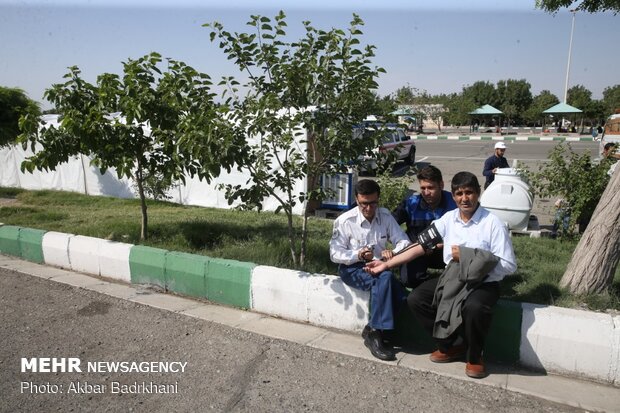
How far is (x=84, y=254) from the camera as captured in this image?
587cm

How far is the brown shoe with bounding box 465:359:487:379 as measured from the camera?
10.5ft

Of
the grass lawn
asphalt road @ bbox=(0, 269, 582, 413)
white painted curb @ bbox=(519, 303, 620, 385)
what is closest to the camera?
asphalt road @ bbox=(0, 269, 582, 413)

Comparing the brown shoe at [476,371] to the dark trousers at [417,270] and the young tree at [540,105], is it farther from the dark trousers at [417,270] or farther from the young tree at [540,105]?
the young tree at [540,105]

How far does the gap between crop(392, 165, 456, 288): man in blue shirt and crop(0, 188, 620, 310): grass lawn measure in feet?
2.43

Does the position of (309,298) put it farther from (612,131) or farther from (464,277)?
(612,131)

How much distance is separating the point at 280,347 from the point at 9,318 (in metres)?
2.76

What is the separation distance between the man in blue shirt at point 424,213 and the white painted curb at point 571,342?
0.89 metres

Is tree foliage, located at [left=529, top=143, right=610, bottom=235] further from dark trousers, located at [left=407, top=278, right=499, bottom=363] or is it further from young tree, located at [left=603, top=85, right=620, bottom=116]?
young tree, located at [left=603, top=85, right=620, bottom=116]

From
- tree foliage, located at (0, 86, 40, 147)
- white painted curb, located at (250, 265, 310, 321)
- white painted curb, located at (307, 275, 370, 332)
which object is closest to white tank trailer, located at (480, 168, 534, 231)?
white painted curb, located at (307, 275, 370, 332)

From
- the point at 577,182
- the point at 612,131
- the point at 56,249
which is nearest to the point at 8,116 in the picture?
the point at 56,249

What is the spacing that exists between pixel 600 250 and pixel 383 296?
6.01 ft

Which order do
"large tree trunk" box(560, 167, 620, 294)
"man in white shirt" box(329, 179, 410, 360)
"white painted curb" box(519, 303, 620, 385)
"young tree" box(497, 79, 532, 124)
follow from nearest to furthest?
"white painted curb" box(519, 303, 620, 385) < "man in white shirt" box(329, 179, 410, 360) < "large tree trunk" box(560, 167, 620, 294) < "young tree" box(497, 79, 532, 124)

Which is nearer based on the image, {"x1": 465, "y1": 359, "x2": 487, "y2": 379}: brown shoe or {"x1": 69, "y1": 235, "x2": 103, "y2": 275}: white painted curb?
{"x1": 465, "y1": 359, "x2": 487, "y2": 379}: brown shoe

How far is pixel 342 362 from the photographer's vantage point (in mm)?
3502
